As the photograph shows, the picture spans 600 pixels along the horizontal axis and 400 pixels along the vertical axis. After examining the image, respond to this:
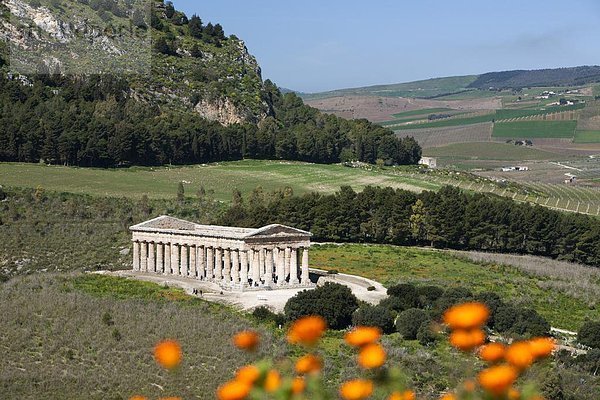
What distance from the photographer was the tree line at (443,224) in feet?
294

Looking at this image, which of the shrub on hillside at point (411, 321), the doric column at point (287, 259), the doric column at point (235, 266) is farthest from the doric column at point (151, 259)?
the shrub on hillside at point (411, 321)

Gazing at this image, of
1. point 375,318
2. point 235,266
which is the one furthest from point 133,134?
point 375,318

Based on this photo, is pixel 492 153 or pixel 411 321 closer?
pixel 411 321

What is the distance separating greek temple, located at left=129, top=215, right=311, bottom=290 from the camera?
2613 inches

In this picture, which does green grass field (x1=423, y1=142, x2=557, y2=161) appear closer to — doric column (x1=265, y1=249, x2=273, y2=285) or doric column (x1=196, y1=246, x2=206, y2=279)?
doric column (x1=196, y1=246, x2=206, y2=279)

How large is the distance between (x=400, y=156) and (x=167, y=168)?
125ft

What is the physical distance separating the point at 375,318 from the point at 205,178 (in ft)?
199

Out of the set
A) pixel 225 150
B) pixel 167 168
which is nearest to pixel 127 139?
pixel 167 168

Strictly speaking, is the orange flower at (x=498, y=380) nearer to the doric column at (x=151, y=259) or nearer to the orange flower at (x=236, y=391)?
the orange flower at (x=236, y=391)

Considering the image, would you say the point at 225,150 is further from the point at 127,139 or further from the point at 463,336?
the point at 463,336

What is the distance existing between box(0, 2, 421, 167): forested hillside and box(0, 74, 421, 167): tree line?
12 centimetres

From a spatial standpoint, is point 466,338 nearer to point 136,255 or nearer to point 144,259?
point 144,259

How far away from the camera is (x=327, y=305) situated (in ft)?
190

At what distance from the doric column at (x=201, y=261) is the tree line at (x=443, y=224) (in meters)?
18.3
